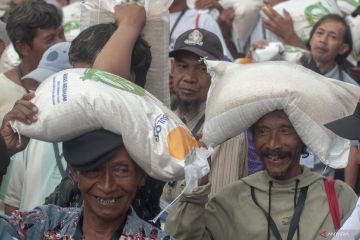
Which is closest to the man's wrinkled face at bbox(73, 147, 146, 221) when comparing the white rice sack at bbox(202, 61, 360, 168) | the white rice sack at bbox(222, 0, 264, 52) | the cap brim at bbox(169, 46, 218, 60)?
the white rice sack at bbox(202, 61, 360, 168)

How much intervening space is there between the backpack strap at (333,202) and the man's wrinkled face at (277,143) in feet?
0.61

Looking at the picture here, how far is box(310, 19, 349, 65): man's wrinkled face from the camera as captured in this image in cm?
861

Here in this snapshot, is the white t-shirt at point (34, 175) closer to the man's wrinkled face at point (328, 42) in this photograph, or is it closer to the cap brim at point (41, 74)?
the cap brim at point (41, 74)

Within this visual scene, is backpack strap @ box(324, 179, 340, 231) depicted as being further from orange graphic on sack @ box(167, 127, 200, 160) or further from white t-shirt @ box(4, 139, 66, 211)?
white t-shirt @ box(4, 139, 66, 211)

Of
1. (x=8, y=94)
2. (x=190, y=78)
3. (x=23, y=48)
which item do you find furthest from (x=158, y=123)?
(x=23, y=48)

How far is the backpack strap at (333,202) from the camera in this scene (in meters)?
5.06

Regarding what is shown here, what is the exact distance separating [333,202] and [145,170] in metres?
1.17

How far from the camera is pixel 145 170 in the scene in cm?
430

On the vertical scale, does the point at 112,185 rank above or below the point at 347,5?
above

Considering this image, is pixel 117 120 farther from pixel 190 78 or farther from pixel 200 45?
pixel 200 45

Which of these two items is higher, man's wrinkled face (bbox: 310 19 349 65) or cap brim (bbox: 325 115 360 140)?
cap brim (bbox: 325 115 360 140)

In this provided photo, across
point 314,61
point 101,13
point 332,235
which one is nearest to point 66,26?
point 314,61

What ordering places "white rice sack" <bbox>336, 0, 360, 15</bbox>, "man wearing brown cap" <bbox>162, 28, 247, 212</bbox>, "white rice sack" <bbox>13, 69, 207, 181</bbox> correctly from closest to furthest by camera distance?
"white rice sack" <bbox>13, 69, 207, 181</bbox>
"man wearing brown cap" <bbox>162, 28, 247, 212</bbox>
"white rice sack" <bbox>336, 0, 360, 15</bbox>

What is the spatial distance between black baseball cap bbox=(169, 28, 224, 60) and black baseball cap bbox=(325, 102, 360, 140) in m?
1.85
